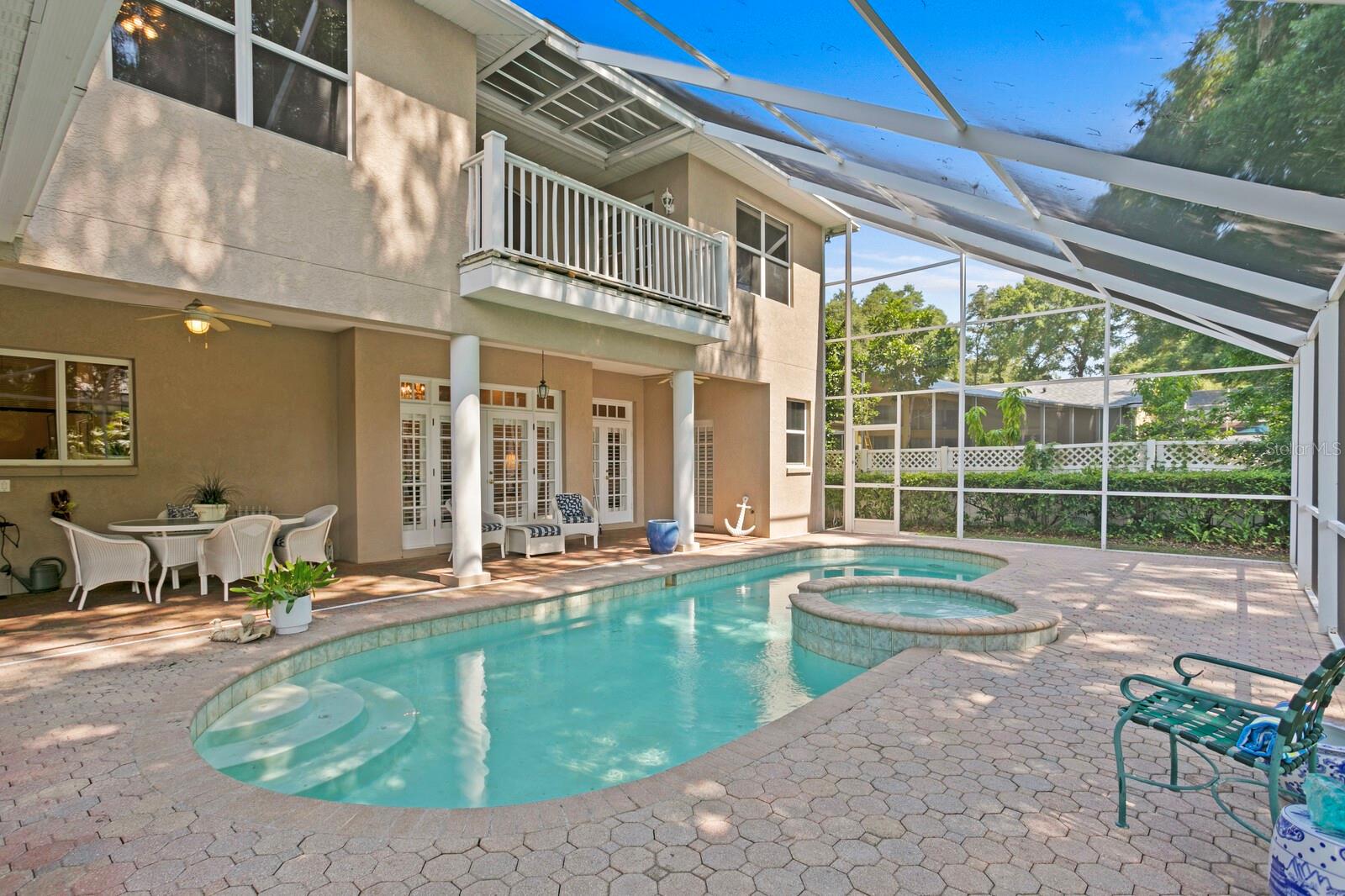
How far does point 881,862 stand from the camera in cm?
237

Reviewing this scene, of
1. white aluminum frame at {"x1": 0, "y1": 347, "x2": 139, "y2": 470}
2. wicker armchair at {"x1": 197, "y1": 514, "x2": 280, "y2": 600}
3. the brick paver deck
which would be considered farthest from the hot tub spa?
white aluminum frame at {"x1": 0, "y1": 347, "x2": 139, "y2": 470}

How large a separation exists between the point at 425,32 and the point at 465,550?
557cm

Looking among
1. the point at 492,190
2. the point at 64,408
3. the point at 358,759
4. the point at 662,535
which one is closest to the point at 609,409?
the point at 662,535

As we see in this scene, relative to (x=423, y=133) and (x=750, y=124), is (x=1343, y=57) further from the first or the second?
(x=423, y=133)

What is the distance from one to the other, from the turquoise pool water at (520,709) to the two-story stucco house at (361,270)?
2048 millimetres

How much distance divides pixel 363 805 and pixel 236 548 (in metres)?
4.83

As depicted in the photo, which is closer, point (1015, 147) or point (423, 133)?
point (1015, 147)

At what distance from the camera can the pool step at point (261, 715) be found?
391cm

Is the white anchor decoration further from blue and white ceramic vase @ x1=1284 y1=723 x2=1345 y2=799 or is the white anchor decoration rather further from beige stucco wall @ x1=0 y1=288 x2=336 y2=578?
blue and white ceramic vase @ x1=1284 y1=723 x2=1345 y2=799

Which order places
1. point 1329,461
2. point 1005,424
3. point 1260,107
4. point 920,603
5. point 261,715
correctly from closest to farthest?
point 1260,107, point 261,715, point 1329,461, point 920,603, point 1005,424

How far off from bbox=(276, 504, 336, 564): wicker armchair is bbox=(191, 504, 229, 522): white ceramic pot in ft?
2.18

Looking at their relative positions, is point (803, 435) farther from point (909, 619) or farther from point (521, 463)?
→ point (909, 619)

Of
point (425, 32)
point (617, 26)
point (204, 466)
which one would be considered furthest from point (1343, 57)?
point (204, 466)

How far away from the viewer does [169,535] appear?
258 inches
